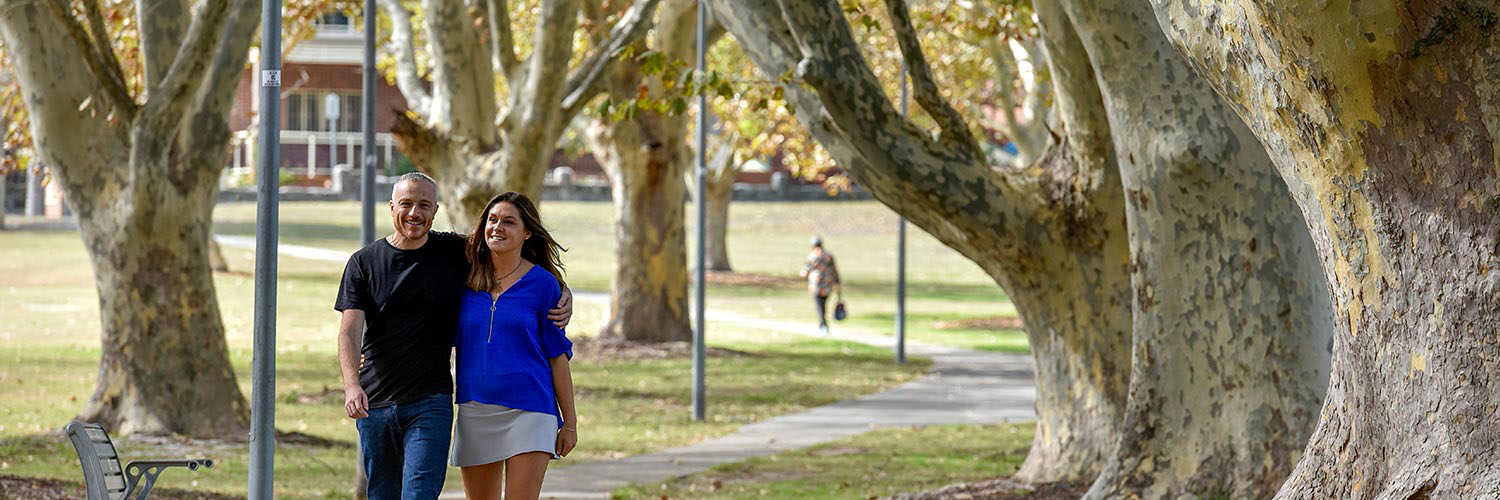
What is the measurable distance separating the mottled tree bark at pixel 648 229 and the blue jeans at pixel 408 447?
15.9 m

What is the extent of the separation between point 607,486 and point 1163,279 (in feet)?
12.9

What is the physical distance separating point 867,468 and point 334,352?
1116 centimetres

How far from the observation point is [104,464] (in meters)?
6.39

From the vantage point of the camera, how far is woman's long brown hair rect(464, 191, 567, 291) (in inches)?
244

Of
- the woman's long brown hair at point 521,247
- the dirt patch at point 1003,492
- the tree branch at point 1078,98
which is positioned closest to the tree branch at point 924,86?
the tree branch at point 1078,98

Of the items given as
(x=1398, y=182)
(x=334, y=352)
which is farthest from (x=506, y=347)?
(x=334, y=352)

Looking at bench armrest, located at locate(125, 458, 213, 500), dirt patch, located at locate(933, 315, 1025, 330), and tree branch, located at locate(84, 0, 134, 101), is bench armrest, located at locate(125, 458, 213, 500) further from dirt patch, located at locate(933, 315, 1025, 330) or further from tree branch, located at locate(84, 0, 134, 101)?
dirt patch, located at locate(933, 315, 1025, 330)

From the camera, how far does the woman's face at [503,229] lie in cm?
614

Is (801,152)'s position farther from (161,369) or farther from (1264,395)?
(1264,395)

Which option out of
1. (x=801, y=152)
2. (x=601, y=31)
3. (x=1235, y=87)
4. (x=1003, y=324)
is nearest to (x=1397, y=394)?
(x=1235, y=87)

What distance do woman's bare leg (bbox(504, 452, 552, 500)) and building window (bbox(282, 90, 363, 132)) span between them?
5064 cm

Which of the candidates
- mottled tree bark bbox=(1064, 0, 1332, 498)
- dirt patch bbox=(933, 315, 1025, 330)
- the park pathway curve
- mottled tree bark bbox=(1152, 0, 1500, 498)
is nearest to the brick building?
dirt patch bbox=(933, 315, 1025, 330)

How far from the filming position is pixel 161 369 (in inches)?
489

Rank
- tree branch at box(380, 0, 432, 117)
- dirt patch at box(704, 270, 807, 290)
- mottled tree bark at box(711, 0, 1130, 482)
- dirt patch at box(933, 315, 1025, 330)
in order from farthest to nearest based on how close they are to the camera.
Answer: dirt patch at box(704, 270, 807, 290) < dirt patch at box(933, 315, 1025, 330) < tree branch at box(380, 0, 432, 117) < mottled tree bark at box(711, 0, 1130, 482)
